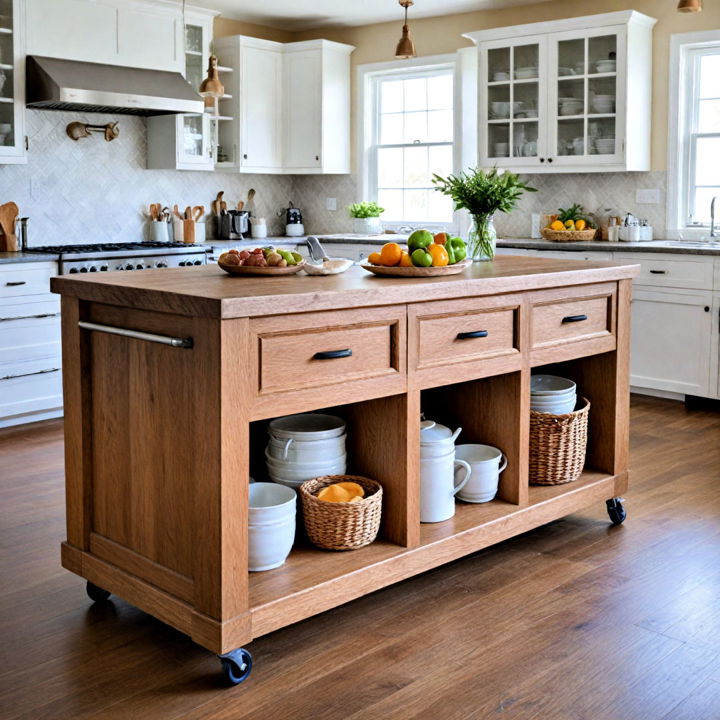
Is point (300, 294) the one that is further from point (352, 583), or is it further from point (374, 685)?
point (374, 685)

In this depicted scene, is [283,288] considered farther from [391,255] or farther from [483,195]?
[483,195]

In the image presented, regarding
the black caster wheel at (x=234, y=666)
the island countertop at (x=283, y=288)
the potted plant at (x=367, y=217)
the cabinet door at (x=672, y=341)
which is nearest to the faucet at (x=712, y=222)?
the cabinet door at (x=672, y=341)

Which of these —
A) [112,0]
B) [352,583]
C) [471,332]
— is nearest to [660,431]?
[471,332]

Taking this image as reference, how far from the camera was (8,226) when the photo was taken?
5664 mm

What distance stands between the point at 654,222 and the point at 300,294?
437 cm

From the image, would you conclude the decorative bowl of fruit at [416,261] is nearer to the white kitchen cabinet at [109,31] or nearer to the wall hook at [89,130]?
the white kitchen cabinet at [109,31]

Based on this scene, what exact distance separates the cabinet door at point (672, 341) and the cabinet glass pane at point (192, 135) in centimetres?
310

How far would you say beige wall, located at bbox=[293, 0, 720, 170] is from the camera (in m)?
5.98

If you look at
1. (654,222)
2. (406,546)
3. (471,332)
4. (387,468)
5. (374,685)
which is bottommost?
(374,685)

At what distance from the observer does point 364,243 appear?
6734 mm

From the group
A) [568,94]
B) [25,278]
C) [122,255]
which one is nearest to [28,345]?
[25,278]

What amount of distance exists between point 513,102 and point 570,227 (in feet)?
3.06

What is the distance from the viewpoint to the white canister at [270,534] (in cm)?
256

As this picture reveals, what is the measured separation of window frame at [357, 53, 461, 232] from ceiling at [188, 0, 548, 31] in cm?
33
